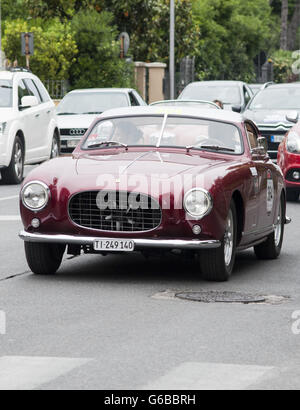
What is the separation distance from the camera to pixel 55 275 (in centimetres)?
1069

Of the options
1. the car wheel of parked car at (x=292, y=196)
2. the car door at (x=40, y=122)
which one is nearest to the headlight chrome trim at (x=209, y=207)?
the car wheel of parked car at (x=292, y=196)

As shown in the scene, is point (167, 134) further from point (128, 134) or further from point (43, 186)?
point (43, 186)

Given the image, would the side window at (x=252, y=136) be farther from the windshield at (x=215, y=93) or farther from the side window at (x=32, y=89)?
the windshield at (x=215, y=93)

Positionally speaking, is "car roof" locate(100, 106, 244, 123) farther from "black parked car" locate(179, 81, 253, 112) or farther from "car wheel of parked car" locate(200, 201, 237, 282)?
"black parked car" locate(179, 81, 253, 112)

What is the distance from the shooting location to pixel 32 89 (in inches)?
890

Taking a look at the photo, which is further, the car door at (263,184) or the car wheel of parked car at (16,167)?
the car wheel of parked car at (16,167)

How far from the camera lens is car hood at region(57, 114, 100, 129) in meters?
26.3

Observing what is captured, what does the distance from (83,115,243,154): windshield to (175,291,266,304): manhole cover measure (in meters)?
1.98

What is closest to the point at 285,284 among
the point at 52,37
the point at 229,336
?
the point at 229,336

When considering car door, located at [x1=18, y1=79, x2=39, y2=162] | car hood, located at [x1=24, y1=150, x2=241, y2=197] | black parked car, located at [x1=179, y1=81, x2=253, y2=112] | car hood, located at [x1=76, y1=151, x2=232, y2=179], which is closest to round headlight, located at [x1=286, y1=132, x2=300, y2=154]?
car door, located at [x1=18, y1=79, x2=39, y2=162]

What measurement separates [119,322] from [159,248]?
1722 mm

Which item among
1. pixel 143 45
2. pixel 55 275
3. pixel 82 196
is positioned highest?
pixel 82 196

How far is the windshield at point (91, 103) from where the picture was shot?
2725cm
